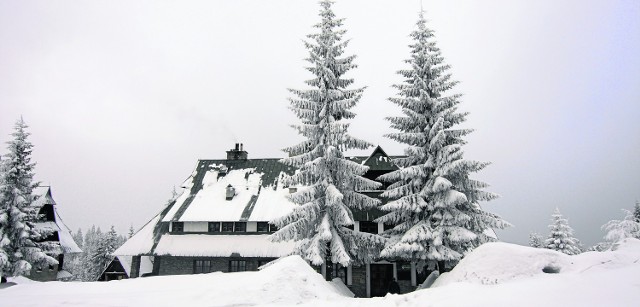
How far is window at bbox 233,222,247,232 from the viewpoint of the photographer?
31.2 m

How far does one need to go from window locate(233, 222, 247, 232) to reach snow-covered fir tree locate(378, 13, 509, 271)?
41.6ft

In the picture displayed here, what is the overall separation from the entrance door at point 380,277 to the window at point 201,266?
12.2 metres

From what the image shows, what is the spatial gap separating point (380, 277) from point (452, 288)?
1742cm

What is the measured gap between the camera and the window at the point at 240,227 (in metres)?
31.2

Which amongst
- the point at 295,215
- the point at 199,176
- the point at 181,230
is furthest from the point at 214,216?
the point at 295,215

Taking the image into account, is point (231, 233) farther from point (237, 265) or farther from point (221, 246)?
point (237, 265)

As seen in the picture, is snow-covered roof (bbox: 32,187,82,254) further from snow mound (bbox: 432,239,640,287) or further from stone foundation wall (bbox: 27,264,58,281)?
snow mound (bbox: 432,239,640,287)

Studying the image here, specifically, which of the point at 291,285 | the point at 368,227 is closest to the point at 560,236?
the point at 368,227

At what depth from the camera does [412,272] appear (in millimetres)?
26344

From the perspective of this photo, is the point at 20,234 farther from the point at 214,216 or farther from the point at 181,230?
the point at 214,216

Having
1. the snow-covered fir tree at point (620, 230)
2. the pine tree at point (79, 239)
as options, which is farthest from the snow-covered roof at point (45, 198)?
the pine tree at point (79, 239)

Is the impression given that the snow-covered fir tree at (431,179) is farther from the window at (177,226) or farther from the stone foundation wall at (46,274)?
the stone foundation wall at (46,274)

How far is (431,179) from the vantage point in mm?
21578

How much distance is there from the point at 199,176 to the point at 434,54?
75.6 feet
